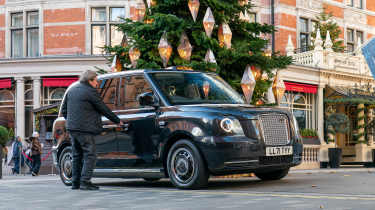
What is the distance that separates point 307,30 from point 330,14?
1465mm

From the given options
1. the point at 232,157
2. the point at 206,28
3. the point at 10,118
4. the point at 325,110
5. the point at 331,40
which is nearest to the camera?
the point at 232,157

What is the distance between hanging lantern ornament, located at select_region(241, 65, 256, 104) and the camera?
13242mm

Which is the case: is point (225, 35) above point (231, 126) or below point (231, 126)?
above

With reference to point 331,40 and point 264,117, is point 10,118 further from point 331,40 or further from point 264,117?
point 264,117

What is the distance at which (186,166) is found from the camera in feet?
28.3

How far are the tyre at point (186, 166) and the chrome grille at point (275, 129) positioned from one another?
1.06 metres

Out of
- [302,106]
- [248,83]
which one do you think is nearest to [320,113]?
[302,106]

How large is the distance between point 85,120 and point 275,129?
2837 millimetres

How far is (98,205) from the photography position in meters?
6.80

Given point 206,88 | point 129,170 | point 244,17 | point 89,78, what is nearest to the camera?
point 89,78

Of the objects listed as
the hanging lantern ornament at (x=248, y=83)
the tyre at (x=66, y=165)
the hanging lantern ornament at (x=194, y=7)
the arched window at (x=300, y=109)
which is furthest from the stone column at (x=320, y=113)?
the tyre at (x=66, y=165)

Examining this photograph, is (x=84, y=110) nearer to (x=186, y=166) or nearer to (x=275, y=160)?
(x=186, y=166)

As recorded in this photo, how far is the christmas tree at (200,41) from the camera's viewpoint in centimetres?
1365

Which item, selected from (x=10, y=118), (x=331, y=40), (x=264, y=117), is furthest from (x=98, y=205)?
(x=331, y=40)
